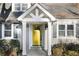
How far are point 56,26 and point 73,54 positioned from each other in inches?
11.0

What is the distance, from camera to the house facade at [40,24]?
2.59 m

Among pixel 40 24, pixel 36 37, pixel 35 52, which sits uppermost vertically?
pixel 40 24

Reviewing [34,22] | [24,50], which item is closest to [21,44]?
[24,50]

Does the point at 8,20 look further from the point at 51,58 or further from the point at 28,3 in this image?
the point at 51,58

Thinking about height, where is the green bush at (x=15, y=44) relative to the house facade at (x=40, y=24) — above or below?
below

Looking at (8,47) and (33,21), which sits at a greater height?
(33,21)

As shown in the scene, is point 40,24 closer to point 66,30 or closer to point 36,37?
point 36,37

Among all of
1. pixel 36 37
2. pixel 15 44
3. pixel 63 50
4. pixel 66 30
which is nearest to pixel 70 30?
pixel 66 30

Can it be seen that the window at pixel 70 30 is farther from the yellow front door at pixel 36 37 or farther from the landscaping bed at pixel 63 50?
the yellow front door at pixel 36 37

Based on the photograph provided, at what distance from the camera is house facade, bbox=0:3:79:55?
259 cm

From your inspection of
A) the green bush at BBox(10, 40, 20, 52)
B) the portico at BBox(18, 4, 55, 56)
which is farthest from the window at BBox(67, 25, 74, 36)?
the green bush at BBox(10, 40, 20, 52)

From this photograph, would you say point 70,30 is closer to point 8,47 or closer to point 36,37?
point 36,37

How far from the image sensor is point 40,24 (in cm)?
259

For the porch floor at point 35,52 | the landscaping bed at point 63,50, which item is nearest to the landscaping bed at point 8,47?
the porch floor at point 35,52
